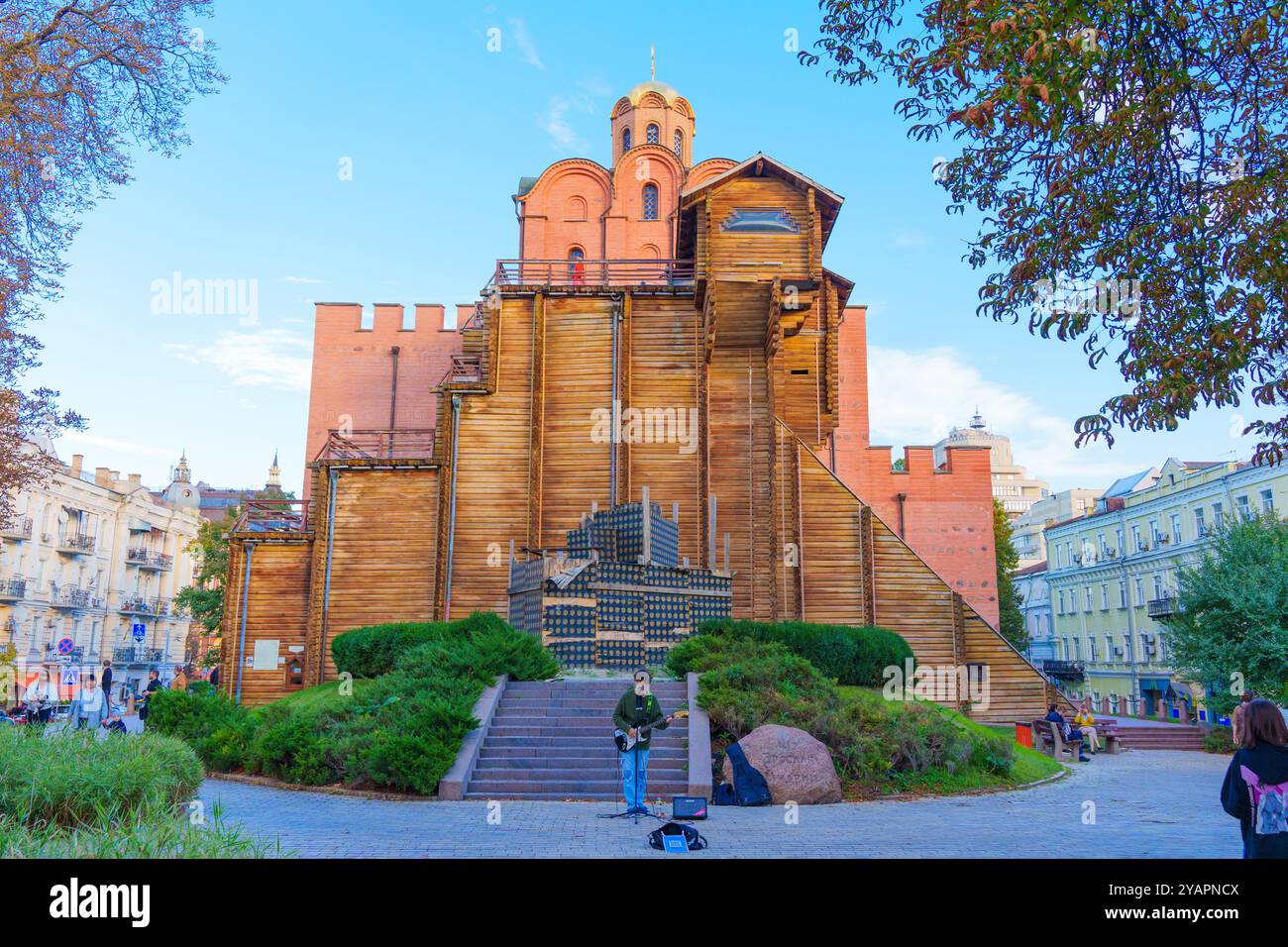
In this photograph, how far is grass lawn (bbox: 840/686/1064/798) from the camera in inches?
613

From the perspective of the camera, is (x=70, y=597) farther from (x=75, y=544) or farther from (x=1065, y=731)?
(x=1065, y=731)

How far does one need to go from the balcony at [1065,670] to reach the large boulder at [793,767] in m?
48.2

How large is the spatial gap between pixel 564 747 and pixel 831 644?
25.3 ft

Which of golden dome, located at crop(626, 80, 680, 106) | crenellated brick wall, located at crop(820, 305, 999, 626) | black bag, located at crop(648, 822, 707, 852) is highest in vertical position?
golden dome, located at crop(626, 80, 680, 106)

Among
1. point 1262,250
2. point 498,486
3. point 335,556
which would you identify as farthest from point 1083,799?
point 335,556

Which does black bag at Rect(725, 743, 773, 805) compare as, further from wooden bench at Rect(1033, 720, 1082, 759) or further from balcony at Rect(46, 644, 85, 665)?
balcony at Rect(46, 644, 85, 665)

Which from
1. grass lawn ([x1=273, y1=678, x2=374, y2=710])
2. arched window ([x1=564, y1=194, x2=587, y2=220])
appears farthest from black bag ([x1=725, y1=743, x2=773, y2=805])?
arched window ([x1=564, y1=194, x2=587, y2=220])

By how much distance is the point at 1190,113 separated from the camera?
32.7 ft

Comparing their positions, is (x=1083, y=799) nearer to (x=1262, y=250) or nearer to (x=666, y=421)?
(x=1262, y=250)

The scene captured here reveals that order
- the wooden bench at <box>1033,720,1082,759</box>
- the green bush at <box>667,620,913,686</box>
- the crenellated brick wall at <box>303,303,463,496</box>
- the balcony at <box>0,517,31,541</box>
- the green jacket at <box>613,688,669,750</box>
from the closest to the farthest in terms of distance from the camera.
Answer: the green jacket at <box>613,688,669,750</box> → the green bush at <box>667,620,913,686</box> → the wooden bench at <box>1033,720,1082,759</box> → the crenellated brick wall at <box>303,303,463,496</box> → the balcony at <box>0,517,31,541</box>

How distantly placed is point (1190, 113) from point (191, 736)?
59.1 feet

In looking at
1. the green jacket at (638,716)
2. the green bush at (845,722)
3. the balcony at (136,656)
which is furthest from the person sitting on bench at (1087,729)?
the balcony at (136,656)

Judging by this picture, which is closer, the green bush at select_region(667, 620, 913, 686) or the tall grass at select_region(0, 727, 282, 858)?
the tall grass at select_region(0, 727, 282, 858)

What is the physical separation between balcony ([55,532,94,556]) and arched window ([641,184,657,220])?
38329 millimetres
